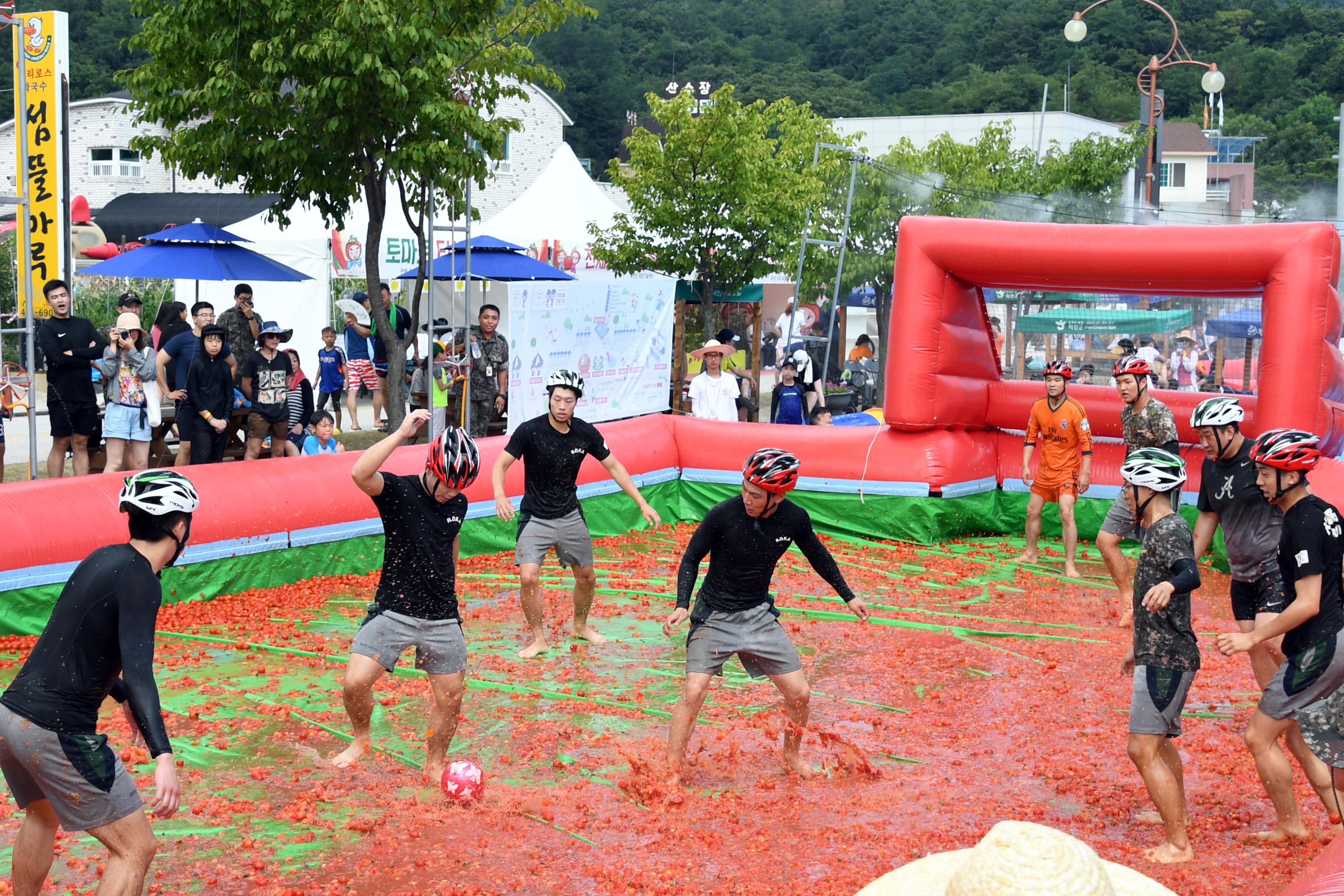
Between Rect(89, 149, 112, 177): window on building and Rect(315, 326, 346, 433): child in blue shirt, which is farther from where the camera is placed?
Rect(89, 149, 112, 177): window on building

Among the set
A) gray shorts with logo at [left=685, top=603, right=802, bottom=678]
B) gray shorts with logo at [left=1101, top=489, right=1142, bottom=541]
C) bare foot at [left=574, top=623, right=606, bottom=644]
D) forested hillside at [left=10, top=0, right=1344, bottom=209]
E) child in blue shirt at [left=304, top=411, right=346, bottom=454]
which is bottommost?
bare foot at [left=574, top=623, right=606, bottom=644]

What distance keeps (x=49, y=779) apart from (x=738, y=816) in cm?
326

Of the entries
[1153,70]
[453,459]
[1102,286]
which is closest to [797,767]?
[453,459]

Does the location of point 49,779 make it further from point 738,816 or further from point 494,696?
point 494,696

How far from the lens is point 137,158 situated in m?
45.8

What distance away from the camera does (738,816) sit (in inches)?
259

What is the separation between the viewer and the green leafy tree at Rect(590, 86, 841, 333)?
23.8m

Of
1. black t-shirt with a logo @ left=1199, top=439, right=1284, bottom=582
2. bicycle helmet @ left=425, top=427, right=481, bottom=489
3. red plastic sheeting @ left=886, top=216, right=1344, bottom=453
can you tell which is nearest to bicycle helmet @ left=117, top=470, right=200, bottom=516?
bicycle helmet @ left=425, top=427, right=481, bottom=489

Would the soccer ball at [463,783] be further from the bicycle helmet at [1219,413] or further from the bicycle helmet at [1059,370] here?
the bicycle helmet at [1059,370]

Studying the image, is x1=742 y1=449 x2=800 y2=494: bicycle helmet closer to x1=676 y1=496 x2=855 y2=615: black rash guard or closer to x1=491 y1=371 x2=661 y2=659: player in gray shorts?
x1=676 y1=496 x2=855 y2=615: black rash guard

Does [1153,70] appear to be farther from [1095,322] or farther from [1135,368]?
[1135,368]

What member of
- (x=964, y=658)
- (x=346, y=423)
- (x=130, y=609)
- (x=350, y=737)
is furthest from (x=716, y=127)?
(x=130, y=609)

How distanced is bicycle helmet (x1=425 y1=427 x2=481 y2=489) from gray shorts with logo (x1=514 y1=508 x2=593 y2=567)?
2.88m

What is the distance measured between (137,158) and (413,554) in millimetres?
43864
